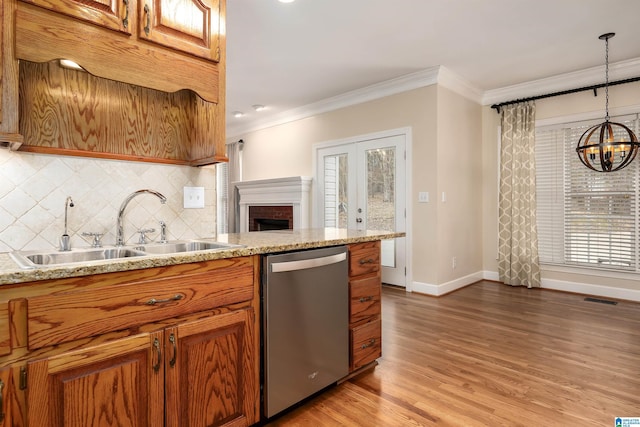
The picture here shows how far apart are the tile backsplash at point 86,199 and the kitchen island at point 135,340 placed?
1.18ft

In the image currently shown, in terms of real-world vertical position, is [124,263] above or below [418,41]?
below

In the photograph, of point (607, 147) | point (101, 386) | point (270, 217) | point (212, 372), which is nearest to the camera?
point (101, 386)

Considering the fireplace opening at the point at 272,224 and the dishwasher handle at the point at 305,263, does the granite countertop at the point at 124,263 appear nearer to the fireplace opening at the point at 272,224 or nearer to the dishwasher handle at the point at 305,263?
the dishwasher handle at the point at 305,263

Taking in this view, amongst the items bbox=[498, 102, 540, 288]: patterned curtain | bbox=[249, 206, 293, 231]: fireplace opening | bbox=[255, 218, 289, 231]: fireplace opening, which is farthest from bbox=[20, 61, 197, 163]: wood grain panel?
bbox=[498, 102, 540, 288]: patterned curtain

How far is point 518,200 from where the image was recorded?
15.1 feet

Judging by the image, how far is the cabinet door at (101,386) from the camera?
3.65ft

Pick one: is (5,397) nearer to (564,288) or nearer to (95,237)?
(95,237)

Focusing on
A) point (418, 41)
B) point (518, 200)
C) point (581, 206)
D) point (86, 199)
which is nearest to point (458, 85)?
point (418, 41)

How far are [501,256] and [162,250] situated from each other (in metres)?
4.32

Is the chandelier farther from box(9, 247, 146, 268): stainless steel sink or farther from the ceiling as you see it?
box(9, 247, 146, 268): stainless steel sink

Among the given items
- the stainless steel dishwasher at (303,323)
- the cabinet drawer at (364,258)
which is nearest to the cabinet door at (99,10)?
the stainless steel dishwasher at (303,323)

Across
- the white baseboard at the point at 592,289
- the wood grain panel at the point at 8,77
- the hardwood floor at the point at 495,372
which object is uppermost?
the wood grain panel at the point at 8,77

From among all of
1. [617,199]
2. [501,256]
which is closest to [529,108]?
[617,199]

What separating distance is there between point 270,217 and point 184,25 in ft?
14.4
